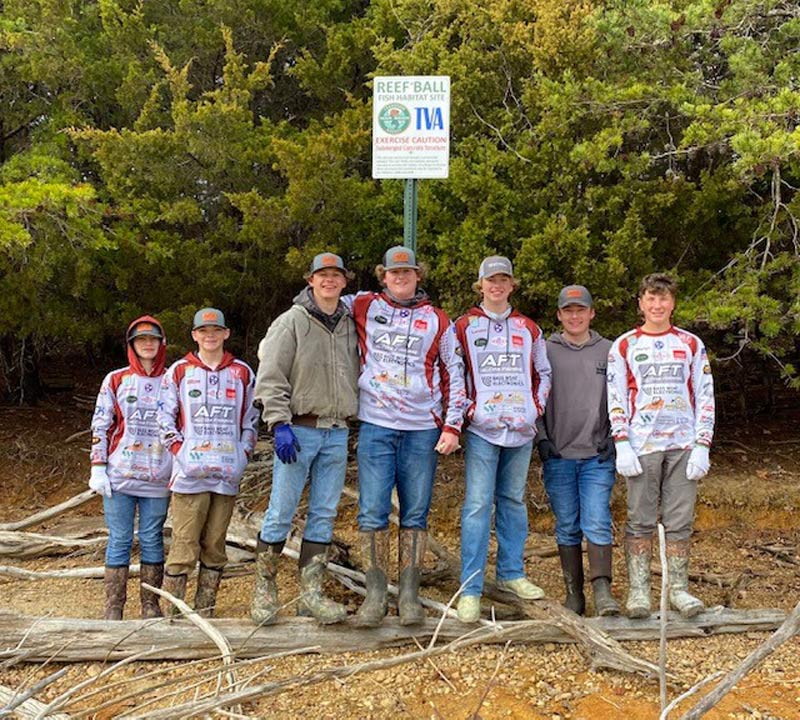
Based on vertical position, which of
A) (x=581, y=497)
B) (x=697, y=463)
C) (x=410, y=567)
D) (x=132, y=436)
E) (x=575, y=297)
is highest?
(x=575, y=297)

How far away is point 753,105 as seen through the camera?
18.2ft

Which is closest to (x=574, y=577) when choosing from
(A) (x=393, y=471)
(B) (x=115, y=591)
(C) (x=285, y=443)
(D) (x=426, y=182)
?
(A) (x=393, y=471)

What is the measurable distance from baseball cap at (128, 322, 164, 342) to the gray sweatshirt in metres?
2.42

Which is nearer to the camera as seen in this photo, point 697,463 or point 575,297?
point 697,463

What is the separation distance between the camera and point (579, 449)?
4578 millimetres

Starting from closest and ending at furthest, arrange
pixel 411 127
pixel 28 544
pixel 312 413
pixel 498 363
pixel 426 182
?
1. pixel 312 413
2. pixel 498 363
3. pixel 411 127
4. pixel 28 544
5. pixel 426 182

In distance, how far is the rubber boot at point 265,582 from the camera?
4.29 metres

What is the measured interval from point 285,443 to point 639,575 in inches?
87.9

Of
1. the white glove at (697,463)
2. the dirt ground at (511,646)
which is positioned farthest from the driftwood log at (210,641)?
the white glove at (697,463)

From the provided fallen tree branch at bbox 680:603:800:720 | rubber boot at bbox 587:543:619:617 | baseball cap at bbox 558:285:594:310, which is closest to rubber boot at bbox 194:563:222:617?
rubber boot at bbox 587:543:619:617

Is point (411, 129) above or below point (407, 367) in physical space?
above

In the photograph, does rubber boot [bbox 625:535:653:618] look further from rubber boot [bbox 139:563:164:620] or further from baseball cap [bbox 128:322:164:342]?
baseball cap [bbox 128:322:164:342]

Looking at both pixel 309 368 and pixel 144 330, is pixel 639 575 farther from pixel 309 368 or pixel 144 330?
pixel 144 330

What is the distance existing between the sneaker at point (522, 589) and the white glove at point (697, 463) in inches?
43.2
